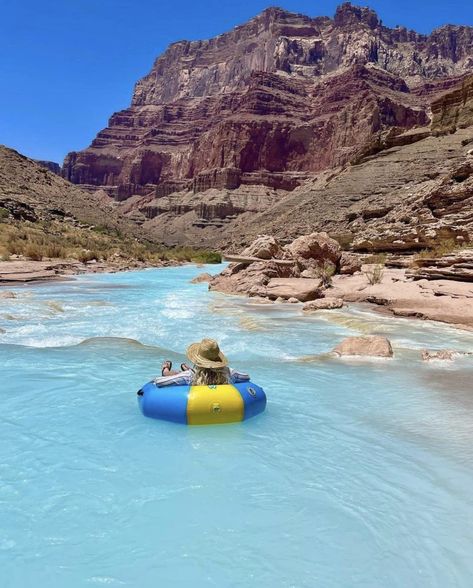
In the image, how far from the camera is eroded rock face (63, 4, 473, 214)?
12094cm

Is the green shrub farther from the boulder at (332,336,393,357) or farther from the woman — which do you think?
the woman

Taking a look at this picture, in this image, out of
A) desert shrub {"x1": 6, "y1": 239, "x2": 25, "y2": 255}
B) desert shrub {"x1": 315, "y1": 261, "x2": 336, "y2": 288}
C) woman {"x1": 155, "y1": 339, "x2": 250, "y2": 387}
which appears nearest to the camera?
woman {"x1": 155, "y1": 339, "x2": 250, "y2": 387}

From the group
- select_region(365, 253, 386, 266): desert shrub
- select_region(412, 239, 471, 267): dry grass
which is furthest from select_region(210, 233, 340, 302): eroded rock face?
select_region(412, 239, 471, 267): dry grass

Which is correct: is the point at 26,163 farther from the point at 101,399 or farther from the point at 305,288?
the point at 101,399

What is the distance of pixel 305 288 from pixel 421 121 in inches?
4706

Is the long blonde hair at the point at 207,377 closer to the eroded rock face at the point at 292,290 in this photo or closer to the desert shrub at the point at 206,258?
the eroded rock face at the point at 292,290

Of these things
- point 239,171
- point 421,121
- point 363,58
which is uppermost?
point 363,58

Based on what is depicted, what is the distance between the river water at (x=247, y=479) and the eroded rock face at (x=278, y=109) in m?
90.0

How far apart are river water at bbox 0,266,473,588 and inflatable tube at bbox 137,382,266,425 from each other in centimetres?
14

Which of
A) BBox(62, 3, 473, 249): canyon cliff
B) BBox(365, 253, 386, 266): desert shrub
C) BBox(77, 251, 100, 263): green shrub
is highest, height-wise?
BBox(62, 3, 473, 249): canyon cliff

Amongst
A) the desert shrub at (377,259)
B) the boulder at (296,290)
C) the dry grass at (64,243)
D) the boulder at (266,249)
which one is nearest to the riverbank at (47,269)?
the dry grass at (64,243)

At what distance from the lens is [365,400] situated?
649 centimetres

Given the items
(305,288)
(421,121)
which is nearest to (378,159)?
(305,288)

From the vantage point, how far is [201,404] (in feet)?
17.1
